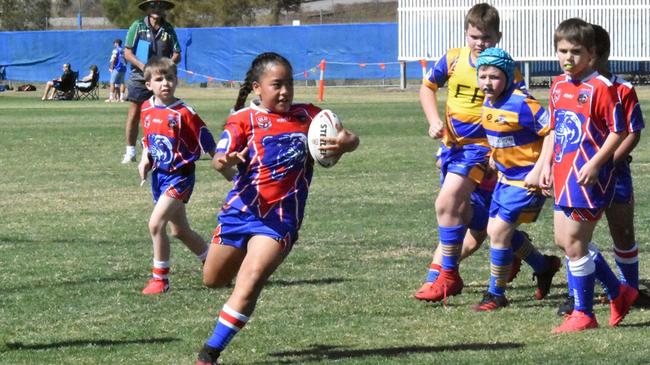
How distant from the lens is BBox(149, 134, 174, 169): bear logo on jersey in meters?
8.59

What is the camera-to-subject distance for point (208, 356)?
629 cm

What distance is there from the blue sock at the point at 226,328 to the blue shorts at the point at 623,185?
7.27 feet

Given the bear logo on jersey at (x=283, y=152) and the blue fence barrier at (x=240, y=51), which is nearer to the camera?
the bear logo on jersey at (x=283, y=152)

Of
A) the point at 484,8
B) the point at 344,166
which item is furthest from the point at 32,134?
the point at 484,8

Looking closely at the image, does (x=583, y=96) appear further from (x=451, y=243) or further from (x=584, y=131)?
(x=451, y=243)

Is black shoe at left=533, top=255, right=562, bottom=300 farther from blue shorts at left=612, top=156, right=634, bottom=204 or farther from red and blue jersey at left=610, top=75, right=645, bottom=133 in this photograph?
red and blue jersey at left=610, top=75, right=645, bottom=133

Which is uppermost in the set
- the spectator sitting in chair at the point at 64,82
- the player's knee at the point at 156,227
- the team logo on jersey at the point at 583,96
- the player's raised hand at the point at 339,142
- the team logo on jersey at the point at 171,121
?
the team logo on jersey at the point at 583,96

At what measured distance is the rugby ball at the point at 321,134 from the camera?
6.33 m

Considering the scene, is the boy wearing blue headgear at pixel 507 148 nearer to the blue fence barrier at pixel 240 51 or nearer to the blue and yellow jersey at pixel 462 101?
the blue and yellow jersey at pixel 462 101

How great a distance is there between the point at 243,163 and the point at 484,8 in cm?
228

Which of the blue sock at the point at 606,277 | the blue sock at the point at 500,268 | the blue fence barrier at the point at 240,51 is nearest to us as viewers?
the blue sock at the point at 606,277

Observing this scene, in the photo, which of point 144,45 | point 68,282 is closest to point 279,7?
point 144,45

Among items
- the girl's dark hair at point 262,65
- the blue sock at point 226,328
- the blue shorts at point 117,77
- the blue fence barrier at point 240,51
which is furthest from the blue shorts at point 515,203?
the blue fence barrier at point 240,51

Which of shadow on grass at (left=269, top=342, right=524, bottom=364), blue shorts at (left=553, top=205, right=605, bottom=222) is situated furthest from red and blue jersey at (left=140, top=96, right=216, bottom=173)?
blue shorts at (left=553, top=205, right=605, bottom=222)
